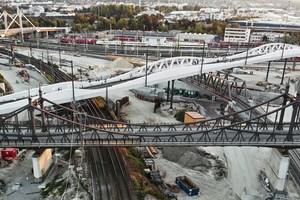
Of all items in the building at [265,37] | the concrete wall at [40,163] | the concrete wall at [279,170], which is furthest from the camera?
the building at [265,37]

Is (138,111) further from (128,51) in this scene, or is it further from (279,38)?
(279,38)

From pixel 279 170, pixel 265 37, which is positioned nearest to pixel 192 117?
pixel 279 170

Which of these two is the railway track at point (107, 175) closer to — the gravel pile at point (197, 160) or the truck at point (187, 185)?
the truck at point (187, 185)

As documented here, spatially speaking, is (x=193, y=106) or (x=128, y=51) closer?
(x=193, y=106)

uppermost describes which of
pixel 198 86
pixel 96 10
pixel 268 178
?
pixel 96 10

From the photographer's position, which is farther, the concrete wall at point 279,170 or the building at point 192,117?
the building at point 192,117

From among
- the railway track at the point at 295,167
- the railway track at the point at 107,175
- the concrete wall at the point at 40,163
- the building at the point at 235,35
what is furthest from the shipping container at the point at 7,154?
the building at the point at 235,35

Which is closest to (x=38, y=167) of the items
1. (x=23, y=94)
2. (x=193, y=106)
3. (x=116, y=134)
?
(x=116, y=134)

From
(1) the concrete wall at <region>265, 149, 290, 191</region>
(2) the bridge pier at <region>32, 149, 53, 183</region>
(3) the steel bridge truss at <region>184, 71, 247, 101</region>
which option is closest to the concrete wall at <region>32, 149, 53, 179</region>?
(2) the bridge pier at <region>32, 149, 53, 183</region>
